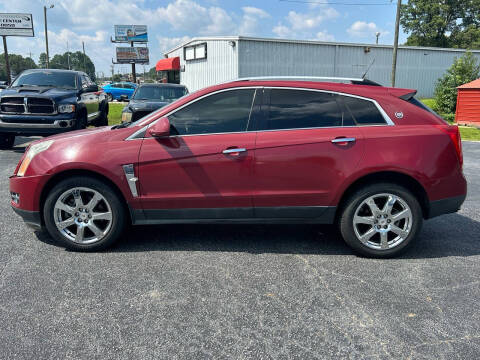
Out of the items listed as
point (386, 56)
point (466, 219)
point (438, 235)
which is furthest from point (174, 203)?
point (386, 56)

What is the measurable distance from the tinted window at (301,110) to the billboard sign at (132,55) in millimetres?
Answer: 63089

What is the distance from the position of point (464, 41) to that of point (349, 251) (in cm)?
7483

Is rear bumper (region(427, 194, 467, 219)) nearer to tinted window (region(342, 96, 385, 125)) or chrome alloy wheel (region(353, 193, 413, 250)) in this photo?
chrome alloy wheel (region(353, 193, 413, 250))

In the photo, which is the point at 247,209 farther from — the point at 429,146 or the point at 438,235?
the point at 438,235

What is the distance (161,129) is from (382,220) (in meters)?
2.31

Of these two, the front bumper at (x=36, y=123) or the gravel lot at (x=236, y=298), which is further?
the front bumper at (x=36, y=123)

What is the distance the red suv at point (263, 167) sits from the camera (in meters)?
3.72

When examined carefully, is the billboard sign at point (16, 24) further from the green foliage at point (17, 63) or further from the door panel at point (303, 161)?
the green foliage at point (17, 63)

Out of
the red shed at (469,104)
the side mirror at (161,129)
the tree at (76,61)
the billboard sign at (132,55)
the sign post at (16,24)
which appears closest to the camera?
the side mirror at (161,129)

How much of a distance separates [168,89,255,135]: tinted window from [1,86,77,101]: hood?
6446 mm

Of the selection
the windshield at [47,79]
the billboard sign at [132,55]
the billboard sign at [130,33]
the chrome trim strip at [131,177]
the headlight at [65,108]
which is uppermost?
the billboard sign at [130,33]

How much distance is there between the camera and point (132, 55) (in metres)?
62.5

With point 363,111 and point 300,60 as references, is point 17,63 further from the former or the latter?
point 363,111

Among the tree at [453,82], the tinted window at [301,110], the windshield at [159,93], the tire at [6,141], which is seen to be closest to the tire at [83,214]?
the tinted window at [301,110]
